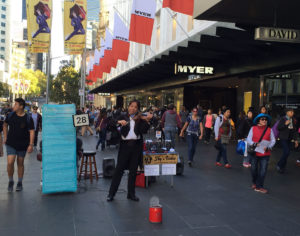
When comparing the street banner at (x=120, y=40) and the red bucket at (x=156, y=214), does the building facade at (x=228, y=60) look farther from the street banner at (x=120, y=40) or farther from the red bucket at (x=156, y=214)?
the red bucket at (x=156, y=214)

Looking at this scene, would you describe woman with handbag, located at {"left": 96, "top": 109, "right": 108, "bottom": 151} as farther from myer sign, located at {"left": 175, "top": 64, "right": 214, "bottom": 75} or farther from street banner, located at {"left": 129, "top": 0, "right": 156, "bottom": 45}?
myer sign, located at {"left": 175, "top": 64, "right": 214, "bottom": 75}

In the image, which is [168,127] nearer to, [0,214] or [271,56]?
[271,56]

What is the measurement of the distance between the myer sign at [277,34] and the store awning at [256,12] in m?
0.25

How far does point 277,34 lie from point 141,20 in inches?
301

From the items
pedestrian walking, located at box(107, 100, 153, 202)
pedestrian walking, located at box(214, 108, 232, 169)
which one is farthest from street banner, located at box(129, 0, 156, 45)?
pedestrian walking, located at box(107, 100, 153, 202)

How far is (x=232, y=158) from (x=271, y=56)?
4637 millimetres

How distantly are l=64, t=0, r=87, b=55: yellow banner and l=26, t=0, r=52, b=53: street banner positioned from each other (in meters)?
1.43

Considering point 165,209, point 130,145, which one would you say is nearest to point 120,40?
point 130,145

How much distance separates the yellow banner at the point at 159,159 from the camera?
6578 mm

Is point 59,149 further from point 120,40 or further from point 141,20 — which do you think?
point 120,40

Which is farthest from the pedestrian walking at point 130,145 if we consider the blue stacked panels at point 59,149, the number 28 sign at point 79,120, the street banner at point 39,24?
the street banner at point 39,24

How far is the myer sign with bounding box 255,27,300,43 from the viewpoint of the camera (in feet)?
23.9

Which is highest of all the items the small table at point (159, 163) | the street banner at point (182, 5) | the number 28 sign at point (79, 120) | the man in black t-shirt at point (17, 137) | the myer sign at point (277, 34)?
the street banner at point (182, 5)

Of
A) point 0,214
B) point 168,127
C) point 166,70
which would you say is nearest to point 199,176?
point 168,127
